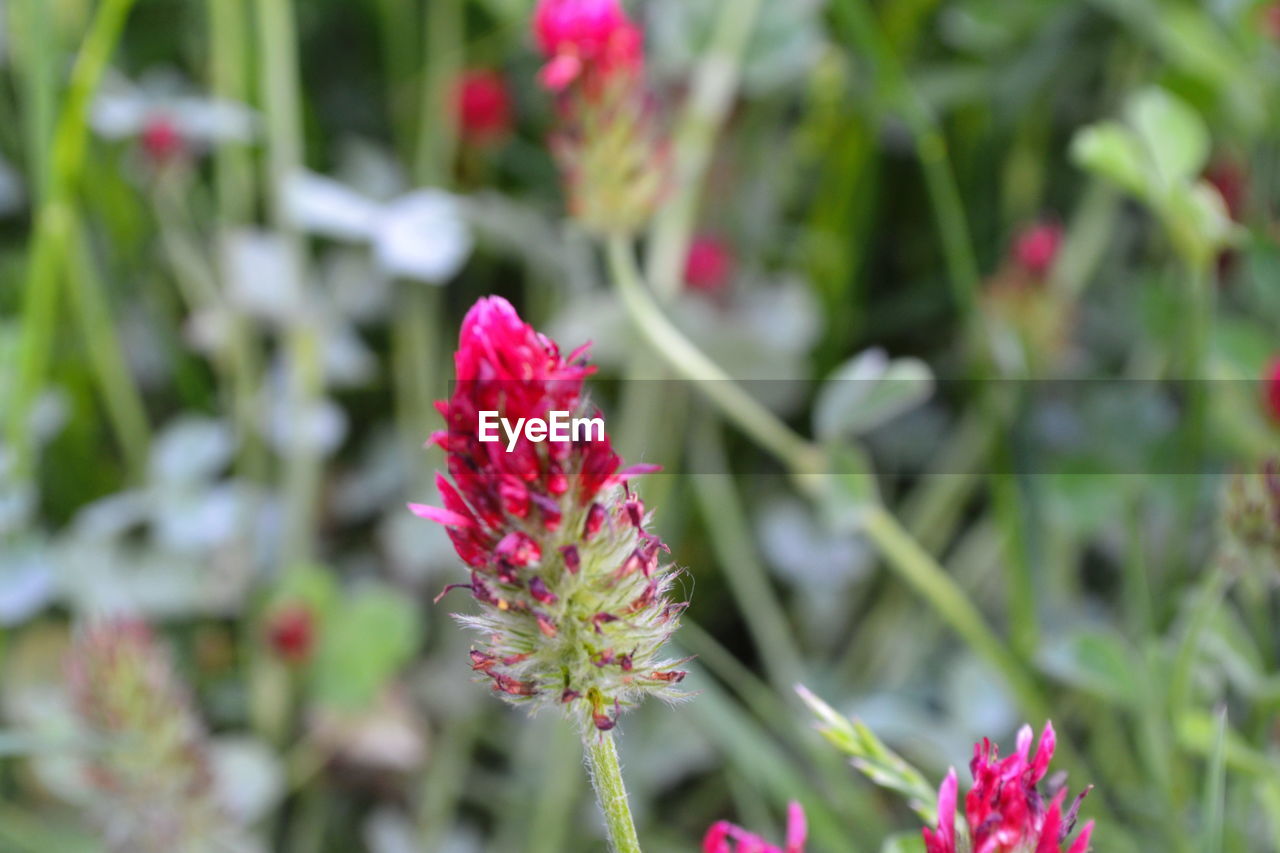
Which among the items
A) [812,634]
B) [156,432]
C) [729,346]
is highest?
[729,346]

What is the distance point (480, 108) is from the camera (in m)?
1.36

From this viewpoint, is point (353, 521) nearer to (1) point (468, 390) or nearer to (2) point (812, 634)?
(2) point (812, 634)

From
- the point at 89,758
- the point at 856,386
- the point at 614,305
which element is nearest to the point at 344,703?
the point at 89,758

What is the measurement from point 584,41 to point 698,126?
28cm

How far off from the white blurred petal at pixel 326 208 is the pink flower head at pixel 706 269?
1.19 ft

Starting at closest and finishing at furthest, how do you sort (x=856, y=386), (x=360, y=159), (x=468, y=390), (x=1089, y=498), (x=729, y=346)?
(x=468, y=390) → (x=856, y=386) → (x=1089, y=498) → (x=729, y=346) → (x=360, y=159)

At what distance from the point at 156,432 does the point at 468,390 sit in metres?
1.16

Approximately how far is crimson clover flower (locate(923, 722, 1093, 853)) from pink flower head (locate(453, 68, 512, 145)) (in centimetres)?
108

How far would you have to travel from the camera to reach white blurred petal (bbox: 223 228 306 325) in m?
→ 1.23

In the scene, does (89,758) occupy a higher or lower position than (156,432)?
lower

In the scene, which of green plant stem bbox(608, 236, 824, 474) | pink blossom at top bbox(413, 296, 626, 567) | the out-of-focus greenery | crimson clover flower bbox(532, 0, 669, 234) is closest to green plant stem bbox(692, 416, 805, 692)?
the out-of-focus greenery

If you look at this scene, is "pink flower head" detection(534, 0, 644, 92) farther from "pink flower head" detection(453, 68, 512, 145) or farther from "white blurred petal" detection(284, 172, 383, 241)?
"pink flower head" detection(453, 68, 512, 145)

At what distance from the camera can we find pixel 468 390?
0.44 metres

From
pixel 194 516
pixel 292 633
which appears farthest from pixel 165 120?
pixel 292 633
